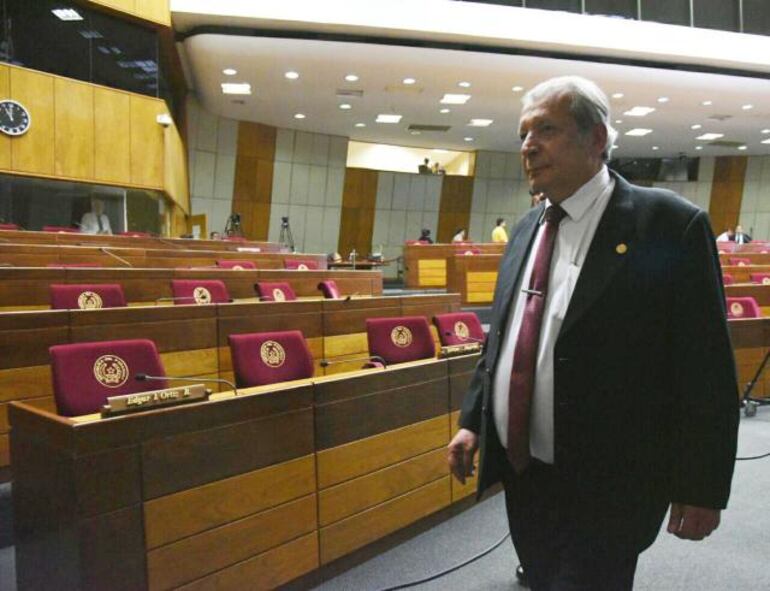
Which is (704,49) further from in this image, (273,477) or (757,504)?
(273,477)

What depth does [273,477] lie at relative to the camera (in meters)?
1.88

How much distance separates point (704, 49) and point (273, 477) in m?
9.76

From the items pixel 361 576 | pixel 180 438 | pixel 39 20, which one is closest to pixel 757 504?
pixel 361 576

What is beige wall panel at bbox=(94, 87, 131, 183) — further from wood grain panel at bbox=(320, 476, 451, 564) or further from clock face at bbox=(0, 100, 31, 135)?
wood grain panel at bbox=(320, 476, 451, 564)

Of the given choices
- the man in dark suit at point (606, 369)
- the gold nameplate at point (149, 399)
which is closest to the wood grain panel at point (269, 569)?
the gold nameplate at point (149, 399)

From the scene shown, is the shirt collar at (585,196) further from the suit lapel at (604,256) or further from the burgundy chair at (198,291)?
the burgundy chair at (198,291)

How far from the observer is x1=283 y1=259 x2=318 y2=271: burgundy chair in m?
6.34

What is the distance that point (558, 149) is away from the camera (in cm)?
107

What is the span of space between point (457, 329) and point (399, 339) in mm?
571

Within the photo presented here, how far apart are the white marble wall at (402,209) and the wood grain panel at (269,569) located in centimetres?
1278

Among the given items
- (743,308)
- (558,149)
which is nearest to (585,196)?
(558,149)

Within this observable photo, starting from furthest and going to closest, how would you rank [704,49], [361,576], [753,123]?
[753,123] → [704,49] → [361,576]

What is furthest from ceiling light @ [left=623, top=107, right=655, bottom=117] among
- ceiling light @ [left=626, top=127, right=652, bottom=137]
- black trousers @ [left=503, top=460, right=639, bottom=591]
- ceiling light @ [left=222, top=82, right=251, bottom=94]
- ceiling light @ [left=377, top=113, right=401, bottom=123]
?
black trousers @ [left=503, top=460, right=639, bottom=591]

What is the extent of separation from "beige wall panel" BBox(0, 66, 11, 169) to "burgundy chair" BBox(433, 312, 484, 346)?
20.0ft
